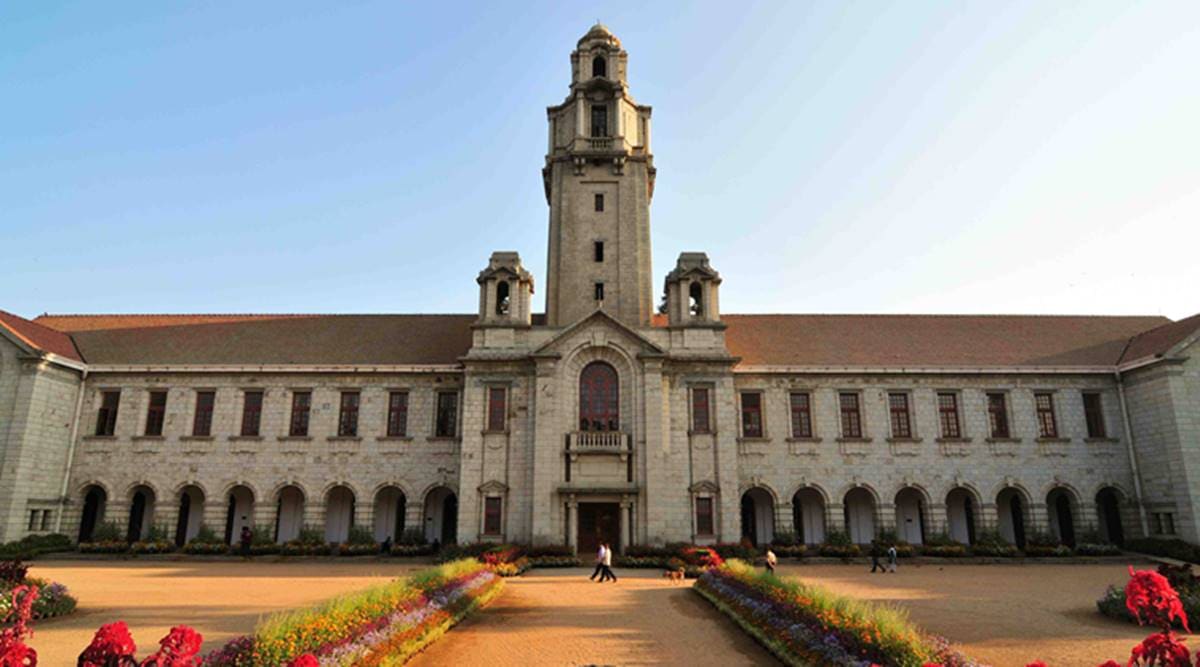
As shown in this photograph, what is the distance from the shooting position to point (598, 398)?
3441cm

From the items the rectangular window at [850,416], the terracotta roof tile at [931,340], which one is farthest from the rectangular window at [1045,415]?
the rectangular window at [850,416]

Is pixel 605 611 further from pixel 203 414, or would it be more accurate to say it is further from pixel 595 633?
pixel 203 414

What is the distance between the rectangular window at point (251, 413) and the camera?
37000mm

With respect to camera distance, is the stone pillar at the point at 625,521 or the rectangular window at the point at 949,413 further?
the rectangular window at the point at 949,413

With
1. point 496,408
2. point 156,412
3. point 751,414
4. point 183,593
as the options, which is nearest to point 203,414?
point 156,412

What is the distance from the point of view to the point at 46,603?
17219 mm

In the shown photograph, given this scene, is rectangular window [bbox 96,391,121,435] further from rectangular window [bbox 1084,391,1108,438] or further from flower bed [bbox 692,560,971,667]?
rectangular window [bbox 1084,391,1108,438]

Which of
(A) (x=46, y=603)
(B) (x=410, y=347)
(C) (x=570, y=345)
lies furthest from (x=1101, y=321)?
(A) (x=46, y=603)

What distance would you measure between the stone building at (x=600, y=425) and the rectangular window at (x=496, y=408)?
0.16 meters

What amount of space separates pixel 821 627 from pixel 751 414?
23662mm

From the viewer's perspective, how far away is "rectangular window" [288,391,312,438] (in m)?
37.1

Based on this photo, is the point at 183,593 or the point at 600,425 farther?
the point at 600,425

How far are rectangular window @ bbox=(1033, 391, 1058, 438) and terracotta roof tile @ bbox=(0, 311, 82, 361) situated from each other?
170ft

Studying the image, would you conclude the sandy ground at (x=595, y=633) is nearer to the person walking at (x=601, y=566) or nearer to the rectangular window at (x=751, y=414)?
the person walking at (x=601, y=566)
